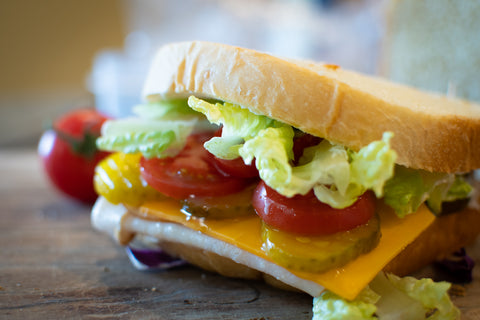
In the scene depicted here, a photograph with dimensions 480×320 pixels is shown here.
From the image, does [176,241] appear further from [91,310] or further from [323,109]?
[323,109]

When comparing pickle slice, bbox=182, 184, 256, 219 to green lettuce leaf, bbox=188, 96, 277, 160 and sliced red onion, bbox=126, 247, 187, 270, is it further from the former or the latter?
sliced red onion, bbox=126, 247, 187, 270

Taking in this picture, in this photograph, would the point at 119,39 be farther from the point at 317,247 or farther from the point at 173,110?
the point at 317,247

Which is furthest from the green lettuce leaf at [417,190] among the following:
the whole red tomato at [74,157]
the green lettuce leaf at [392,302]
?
the whole red tomato at [74,157]

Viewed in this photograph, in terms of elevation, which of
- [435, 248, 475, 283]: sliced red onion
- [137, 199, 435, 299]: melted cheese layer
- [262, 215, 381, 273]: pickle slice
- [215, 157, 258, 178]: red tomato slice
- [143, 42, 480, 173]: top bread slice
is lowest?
[435, 248, 475, 283]: sliced red onion

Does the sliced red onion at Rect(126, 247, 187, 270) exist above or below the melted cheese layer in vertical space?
below

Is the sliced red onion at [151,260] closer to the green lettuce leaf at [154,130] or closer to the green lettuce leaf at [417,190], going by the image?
the green lettuce leaf at [154,130]

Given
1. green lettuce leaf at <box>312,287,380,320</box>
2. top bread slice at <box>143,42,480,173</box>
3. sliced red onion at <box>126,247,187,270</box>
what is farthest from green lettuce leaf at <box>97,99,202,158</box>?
green lettuce leaf at <box>312,287,380,320</box>

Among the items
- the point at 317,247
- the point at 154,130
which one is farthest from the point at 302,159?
the point at 154,130
